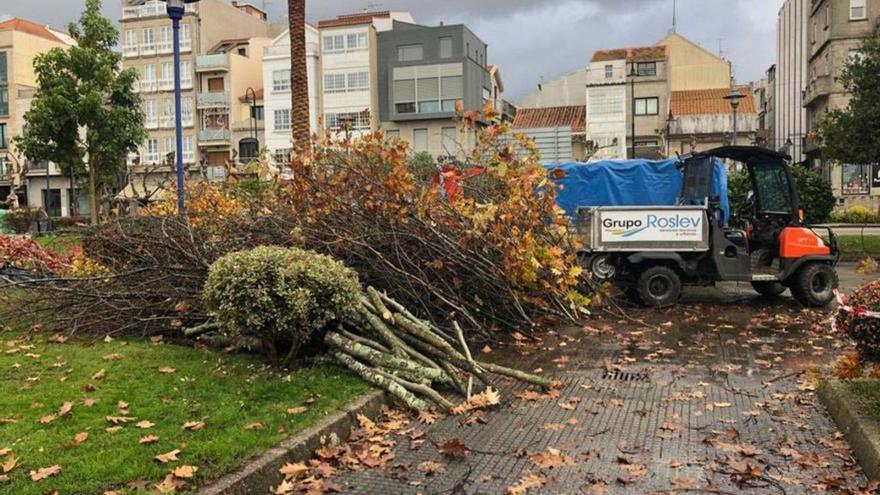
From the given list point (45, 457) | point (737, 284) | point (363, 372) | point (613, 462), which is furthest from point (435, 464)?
point (737, 284)

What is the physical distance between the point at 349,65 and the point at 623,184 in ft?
124

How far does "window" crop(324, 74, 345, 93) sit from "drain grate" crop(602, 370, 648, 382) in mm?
49896

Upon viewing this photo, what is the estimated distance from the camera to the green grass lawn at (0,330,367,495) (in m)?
4.41

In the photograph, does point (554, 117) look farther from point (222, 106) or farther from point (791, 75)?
point (222, 106)

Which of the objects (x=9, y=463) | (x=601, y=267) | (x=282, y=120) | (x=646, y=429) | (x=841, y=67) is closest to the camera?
Answer: (x=9, y=463)

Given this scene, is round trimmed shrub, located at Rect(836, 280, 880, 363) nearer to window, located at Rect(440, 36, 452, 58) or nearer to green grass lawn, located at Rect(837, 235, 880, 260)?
green grass lawn, located at Rect(837, 235, 880, 260)

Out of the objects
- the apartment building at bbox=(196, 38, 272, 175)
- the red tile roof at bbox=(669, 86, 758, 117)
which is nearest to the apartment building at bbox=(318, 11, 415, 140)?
the apartment building at bbox=(196, 38, 272, 175)

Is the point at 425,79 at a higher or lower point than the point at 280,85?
lower

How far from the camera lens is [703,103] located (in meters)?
52.4

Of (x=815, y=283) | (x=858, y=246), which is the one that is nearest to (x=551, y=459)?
(x=815, y=283)

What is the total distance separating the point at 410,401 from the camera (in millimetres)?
6172

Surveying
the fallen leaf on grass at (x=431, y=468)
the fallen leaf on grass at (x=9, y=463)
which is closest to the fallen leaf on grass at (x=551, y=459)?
the fallen leaf on grass at (x=431, y=468)

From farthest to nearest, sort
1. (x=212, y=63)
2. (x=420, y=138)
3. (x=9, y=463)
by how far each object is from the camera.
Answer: (x=212, y=63) < (x=420, y=138) < (x=9, y=463)

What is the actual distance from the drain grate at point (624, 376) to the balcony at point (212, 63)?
181 ft
